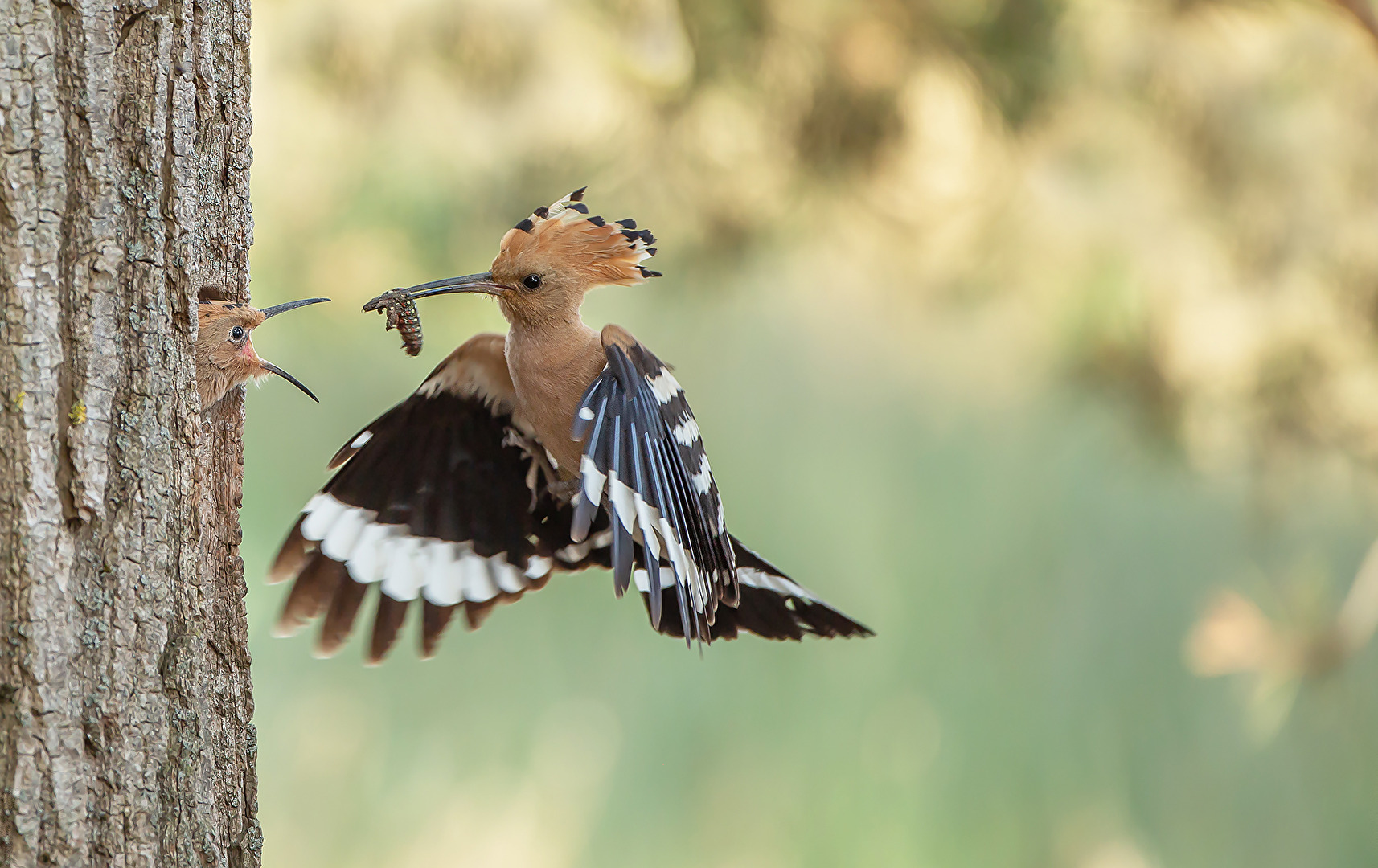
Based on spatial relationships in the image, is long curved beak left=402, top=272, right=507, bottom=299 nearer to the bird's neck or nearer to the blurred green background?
the bird's neck

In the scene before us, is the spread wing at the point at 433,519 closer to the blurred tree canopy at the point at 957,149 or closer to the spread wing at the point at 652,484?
the spread wing at the point at 652,484

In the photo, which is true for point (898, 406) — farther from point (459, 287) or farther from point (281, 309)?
point (281, 309)

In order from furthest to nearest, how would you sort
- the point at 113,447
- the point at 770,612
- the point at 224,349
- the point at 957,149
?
the point at 957,149 → the point at 770,612 → the point at 224,349 → the point at 113,447

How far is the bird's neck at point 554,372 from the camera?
1076 mm

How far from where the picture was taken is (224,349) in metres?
0.89

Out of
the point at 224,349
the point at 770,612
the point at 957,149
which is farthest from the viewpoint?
the point at 957,149

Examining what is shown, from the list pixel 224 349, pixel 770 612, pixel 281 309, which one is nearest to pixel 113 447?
pixel 224 349

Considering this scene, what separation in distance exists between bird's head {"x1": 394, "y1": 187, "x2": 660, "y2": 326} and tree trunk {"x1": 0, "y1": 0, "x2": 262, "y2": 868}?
1.06 ft

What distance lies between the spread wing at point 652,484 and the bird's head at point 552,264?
0.28ft

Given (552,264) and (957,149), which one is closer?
(552,264)

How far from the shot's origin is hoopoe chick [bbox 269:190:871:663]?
1021mm

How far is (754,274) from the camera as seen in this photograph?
90.4 inches

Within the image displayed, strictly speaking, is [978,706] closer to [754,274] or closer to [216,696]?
[754,274]

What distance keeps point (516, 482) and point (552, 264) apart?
227mm
